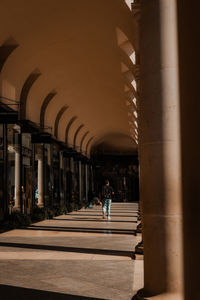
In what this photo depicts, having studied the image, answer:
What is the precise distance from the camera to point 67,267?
25.9 feet

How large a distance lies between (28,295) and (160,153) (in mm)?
2682

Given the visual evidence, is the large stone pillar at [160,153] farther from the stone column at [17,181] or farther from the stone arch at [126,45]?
the stone column at [17,181]

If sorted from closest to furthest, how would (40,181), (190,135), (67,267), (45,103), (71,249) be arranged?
(190,135) < (67,267) < (71,249) < (45,103) < (40,181)

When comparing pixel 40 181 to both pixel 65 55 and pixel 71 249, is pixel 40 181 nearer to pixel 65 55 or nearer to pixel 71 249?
pixel 65 55

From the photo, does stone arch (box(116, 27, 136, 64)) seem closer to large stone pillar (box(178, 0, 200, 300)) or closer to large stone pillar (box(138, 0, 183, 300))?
large stone pillar (box(138, 0, 183, 300))

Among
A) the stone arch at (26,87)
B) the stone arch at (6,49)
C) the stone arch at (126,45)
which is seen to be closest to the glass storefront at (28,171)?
the stone arch at (26,87)

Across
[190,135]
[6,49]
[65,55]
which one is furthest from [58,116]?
[190,135]

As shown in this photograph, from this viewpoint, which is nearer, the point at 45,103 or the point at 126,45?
the point at 126,45

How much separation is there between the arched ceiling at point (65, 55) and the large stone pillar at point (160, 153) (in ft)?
23.4

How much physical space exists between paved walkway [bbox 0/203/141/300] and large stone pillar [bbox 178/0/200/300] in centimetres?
278

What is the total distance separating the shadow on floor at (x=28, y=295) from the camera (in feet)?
18.8

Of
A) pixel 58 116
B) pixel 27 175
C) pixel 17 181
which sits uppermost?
pixel 58 116

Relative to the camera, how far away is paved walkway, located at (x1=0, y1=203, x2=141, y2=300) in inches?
237

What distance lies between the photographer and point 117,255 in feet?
30.5
